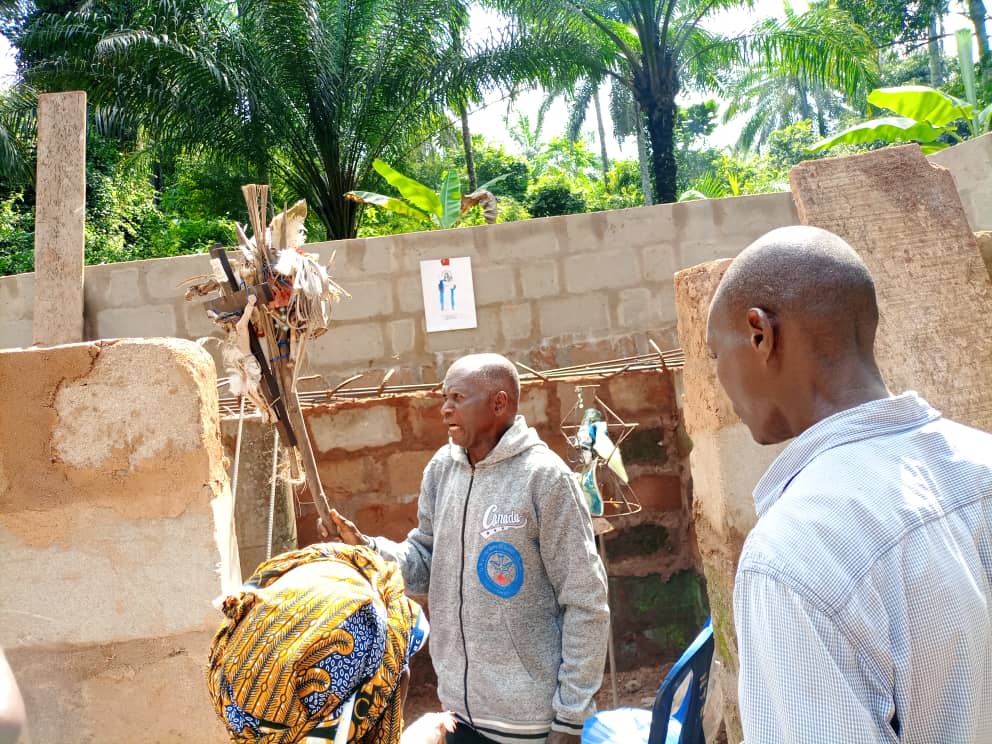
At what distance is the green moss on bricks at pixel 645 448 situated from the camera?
4879 mm

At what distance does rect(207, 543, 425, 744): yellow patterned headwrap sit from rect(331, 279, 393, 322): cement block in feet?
15.3

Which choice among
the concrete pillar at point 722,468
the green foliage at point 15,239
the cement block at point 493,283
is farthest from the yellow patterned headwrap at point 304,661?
the green foliage at point 15,239

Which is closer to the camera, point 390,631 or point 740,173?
point 390,631

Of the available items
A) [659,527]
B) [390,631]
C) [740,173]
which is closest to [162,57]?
[659,527]

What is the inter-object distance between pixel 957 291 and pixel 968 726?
2.52 m

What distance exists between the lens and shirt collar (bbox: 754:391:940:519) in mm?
1119

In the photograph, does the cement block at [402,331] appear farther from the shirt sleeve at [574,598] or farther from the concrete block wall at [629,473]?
the shirt sleeve at [574,598]

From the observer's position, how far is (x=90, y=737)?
3098 millimetres

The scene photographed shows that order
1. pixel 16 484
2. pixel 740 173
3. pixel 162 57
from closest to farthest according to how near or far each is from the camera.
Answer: pixel 16 484, pixel 162 57, pixel 740 173

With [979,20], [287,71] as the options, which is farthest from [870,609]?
[979,20]

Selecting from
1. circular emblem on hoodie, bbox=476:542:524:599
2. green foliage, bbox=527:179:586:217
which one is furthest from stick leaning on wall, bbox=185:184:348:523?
green foliage, bbox=527:179:586:217

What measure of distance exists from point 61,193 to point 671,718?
4668 mm

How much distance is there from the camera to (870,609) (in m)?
0.98

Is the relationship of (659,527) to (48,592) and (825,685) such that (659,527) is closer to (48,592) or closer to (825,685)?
(48,592)
